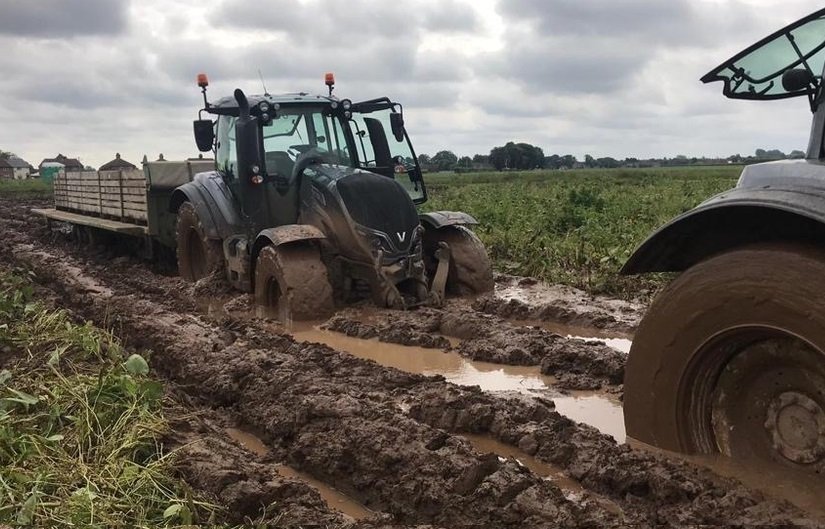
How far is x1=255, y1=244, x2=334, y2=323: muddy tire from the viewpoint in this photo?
24.8 ft

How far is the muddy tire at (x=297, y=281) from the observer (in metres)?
7.55

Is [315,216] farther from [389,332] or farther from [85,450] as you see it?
[85,450]

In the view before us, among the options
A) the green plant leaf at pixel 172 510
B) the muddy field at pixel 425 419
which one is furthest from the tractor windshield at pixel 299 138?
the green plant leaf at pixel 172 510

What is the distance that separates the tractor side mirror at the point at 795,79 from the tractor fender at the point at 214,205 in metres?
6.94

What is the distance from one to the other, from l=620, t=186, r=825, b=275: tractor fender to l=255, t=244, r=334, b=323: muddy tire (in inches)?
175

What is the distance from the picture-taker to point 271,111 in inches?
329

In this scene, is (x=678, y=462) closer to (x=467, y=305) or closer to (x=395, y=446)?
(x=395, y=446)

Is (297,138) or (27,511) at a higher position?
(297,138)

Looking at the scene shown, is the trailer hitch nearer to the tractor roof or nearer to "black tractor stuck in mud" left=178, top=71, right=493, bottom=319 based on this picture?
"black tractor stuck in mud" left=178, top=71, right=493, bottom=319

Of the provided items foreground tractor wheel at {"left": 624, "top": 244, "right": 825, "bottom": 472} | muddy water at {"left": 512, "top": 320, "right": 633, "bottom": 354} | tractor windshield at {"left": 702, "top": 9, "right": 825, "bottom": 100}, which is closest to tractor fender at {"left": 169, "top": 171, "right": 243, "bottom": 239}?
muddy water at {"left": 512, "top": 320, "right": 633, "bottom": 354}

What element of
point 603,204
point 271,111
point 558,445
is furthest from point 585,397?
point 603,204

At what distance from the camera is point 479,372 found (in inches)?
228

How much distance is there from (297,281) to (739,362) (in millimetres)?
5033

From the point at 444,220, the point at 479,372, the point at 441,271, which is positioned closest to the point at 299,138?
the point at 444,220
